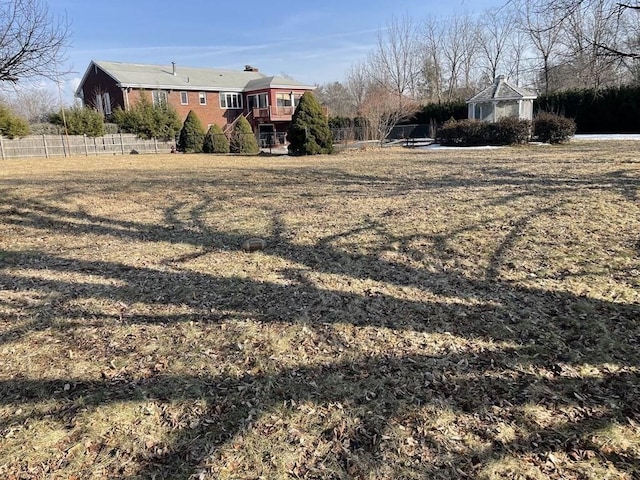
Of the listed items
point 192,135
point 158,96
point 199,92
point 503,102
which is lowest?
point 192,135

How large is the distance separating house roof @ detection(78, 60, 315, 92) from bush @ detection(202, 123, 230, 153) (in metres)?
10.7

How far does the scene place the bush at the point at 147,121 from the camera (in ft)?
87.5

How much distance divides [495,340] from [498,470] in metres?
1.14

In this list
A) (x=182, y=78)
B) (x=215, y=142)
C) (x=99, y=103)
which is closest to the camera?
(x=215, y=142)

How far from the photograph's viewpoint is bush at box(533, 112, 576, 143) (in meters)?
19.2

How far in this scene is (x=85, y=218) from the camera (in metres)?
6.38

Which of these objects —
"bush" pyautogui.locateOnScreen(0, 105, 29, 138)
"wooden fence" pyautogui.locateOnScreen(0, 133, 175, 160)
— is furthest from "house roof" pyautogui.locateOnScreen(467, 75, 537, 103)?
"bush" pyautogui.locateOnScreen(0, 105, 29, 138)

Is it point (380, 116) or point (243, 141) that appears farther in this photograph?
point (380, 116)

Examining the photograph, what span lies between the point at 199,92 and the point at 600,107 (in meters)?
26.7

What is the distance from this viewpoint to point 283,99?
33906mm

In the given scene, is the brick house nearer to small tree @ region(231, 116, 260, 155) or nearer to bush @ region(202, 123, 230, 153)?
bush @ region(202, 123, 230, 153)

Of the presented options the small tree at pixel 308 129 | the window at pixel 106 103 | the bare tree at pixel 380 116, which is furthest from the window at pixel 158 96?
the small tree at pixel 308 129

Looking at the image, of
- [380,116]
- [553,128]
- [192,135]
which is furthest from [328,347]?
[380,116]

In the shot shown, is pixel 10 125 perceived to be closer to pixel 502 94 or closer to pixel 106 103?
pixel 106 103
